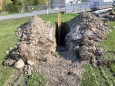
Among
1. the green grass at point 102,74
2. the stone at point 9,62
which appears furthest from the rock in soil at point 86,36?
the stone at point 9,62

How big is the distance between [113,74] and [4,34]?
10579 mm

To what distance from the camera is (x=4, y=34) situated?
22.4 metres

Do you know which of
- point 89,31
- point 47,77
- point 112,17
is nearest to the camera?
point 47,77

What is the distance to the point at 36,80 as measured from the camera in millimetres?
14234

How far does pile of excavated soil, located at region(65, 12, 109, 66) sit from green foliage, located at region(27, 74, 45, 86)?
3.57 meters

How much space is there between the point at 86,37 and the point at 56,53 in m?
2.58

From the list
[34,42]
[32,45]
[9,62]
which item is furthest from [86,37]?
[9,62]

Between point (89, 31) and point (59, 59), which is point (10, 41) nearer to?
point (59, 59)

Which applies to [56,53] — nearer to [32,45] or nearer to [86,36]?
[32,45]

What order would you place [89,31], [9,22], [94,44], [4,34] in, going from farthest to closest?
[9,22]
[4,34]
[89,31]
[94,44]

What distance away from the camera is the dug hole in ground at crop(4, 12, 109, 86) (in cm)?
1521

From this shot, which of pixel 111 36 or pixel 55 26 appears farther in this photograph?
pixel 55 26

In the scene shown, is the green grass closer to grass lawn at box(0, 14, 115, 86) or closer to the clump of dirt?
grass lawn at box(0, 14, 115, 86)

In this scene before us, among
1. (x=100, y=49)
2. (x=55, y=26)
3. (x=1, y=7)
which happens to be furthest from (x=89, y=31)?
(x=1, y=7)
